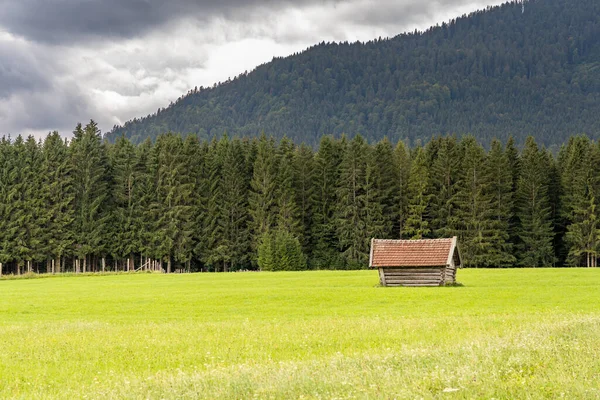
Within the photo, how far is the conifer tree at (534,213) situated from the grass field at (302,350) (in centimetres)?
5437

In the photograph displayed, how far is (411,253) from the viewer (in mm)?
49375

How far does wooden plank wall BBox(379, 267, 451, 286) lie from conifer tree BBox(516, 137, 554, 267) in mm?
45661

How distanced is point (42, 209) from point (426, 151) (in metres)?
A: 56.9

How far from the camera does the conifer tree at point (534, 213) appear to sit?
89750 millimetres

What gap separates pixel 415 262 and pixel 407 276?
1.38 m

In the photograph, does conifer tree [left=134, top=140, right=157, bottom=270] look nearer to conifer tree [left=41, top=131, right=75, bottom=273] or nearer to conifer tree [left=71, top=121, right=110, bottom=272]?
conifer tree [left=71, top=121, right=110, bottom=272]

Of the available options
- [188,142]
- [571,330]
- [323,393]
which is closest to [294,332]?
[571,330]

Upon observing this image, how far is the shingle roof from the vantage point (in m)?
48.4

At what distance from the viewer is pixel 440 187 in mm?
96125

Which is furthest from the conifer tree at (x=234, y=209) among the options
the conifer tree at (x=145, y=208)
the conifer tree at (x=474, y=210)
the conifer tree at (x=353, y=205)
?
the conifer tree at (x=474, y=210)

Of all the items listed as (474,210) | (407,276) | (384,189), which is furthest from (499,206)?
(407,276)

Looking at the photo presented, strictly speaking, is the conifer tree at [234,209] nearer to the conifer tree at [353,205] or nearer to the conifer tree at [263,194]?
the conifer tree at [263,194]

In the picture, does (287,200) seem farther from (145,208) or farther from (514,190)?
(514,190)

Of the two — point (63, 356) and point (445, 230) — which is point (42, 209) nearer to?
point (445, 230)
